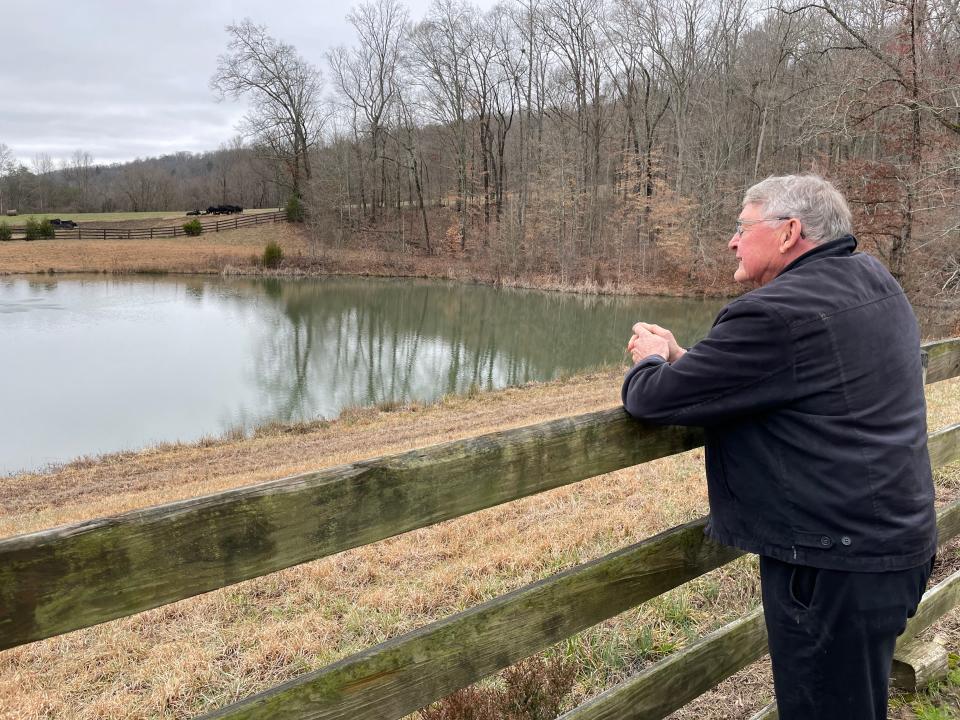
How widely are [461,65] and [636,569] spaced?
5138 centimetres

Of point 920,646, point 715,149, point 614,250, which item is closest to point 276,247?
point 614,250

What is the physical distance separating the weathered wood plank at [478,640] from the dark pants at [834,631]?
33 centimetres

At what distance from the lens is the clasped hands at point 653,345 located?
7.26 feet

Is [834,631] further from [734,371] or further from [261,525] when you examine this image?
[261,525]

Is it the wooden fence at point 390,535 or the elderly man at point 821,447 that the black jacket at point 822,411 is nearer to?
the elderly man at point 821,447

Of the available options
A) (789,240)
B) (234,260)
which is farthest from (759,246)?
(234,260)

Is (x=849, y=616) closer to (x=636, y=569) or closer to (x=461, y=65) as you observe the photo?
(x=636, y=569)

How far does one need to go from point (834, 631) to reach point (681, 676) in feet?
1.92

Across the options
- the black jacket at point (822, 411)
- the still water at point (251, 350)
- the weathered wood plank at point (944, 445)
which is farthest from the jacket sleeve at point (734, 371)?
the still water at point (251, 350)

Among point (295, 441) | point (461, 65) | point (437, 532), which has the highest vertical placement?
point (461, 65)

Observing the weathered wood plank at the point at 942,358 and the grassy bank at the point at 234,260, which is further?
the grassy bank at the point at 234,260

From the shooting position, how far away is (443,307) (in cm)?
3150

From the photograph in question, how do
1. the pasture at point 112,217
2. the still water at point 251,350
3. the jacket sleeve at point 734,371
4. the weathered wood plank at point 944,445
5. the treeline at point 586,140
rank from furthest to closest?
1. the pasture at point 112,217
2. the treeline at point 586,140
3. the still water at point 251,350
4. the weathered wood plank at point 944,445
5. the jacket sleeve at point 734,371

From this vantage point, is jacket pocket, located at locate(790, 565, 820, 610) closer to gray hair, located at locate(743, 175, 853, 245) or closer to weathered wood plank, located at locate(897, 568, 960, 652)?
gray hair, located at locate(743, 175, 853, 245)
